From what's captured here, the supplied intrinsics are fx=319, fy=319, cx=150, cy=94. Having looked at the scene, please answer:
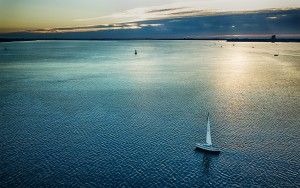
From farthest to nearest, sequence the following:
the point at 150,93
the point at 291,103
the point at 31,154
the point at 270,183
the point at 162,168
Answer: the point at 150,93
the point at 291,103
the point at 31,154
the point at 162,168
the point at 270,183

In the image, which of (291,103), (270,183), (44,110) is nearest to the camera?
(270,183)

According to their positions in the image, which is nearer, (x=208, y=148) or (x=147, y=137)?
(x=208, y=148)

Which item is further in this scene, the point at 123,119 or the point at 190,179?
the point at 123,119

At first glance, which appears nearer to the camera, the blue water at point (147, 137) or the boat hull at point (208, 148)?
the blue water at point (147, 137)

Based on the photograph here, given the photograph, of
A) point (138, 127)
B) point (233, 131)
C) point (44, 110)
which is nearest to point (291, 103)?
point (233, 131)

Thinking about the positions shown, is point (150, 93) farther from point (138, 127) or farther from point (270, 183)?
point (270, 183)

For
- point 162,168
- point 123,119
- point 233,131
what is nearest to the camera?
point 162,168

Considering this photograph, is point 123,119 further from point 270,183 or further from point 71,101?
point 270,183

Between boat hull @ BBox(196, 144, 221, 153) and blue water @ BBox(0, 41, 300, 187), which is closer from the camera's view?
blue water @ BBox(0, 41, 300, 187)

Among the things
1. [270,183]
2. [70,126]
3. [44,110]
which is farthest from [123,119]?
[270,183]

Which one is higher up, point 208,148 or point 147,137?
point 208,148
